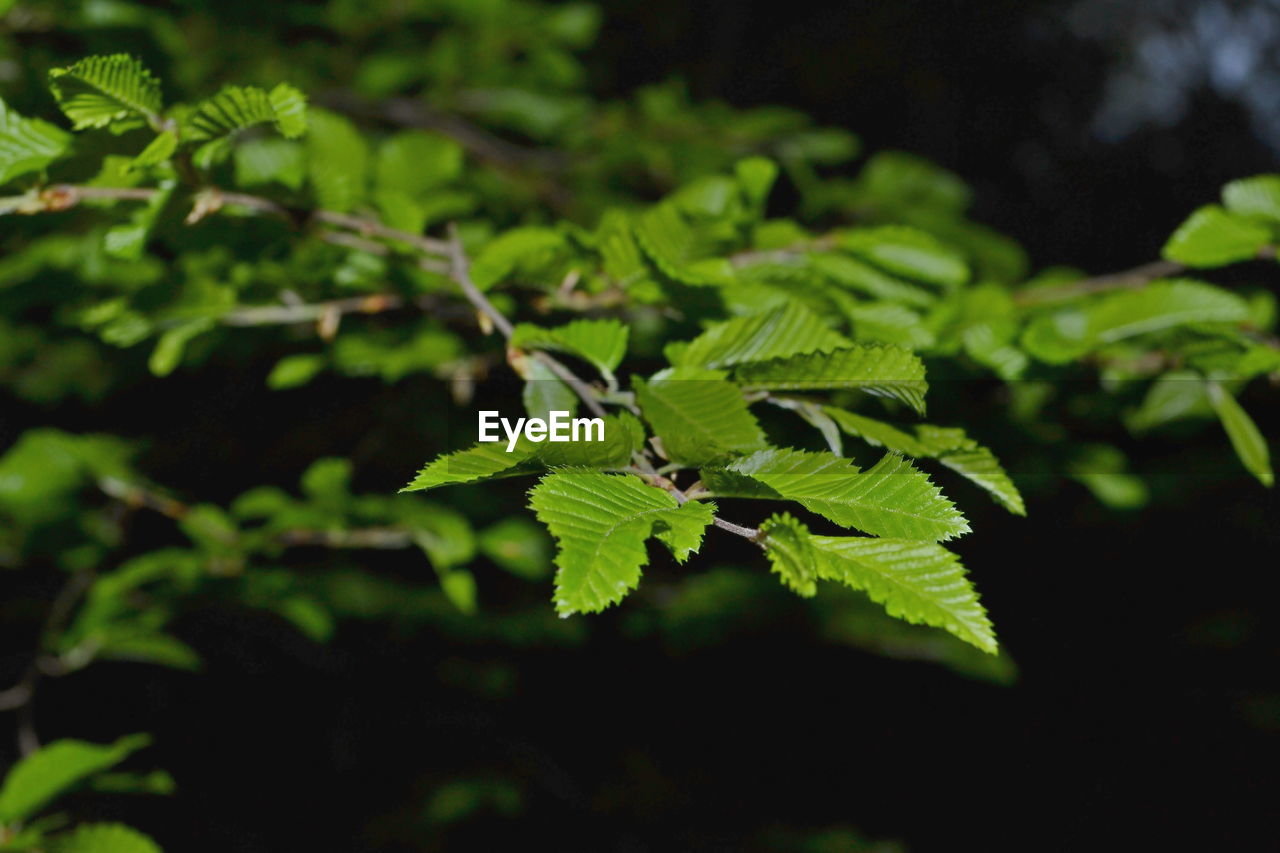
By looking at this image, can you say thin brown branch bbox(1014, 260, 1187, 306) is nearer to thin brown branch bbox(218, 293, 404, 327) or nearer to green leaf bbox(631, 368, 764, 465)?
green leaf bbox(631, 368, 764, 465)

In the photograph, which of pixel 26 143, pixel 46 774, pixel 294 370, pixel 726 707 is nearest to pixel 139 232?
pixel 26 143

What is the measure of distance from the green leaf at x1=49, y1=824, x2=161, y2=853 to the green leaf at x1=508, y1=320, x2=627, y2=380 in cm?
69

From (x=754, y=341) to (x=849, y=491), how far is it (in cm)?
20

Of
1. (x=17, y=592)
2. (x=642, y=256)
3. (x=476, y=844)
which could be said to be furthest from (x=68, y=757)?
(x=476, y=844)

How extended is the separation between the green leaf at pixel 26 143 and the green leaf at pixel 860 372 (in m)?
0.63

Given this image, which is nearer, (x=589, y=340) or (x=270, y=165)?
(x=589, y=340)

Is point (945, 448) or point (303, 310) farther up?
point (945, 448)

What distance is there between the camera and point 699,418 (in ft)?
1.98

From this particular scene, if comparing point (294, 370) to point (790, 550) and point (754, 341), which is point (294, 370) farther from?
point (790, 550)

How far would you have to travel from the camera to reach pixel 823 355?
58 centimetres

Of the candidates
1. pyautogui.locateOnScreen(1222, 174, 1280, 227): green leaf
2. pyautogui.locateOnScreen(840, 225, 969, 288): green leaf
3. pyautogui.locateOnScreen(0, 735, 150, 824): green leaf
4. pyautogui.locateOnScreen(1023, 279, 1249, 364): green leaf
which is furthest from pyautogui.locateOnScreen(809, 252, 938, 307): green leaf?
pyautogui.locateOnScreen(0, 735, 150, 824): green leaf

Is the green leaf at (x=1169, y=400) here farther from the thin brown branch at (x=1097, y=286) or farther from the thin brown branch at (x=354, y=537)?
the thin brown branch at (x=354, y=537)

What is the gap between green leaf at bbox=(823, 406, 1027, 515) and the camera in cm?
64

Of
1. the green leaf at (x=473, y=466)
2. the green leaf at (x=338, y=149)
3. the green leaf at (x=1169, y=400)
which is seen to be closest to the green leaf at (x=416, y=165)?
the green leaf at (x=338, y=149)
